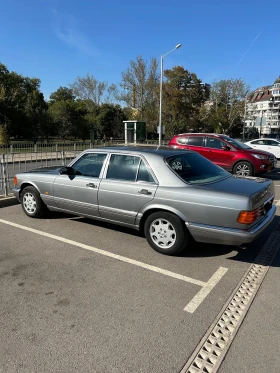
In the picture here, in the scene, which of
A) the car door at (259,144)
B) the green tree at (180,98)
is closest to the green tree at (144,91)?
the green tree at (180,98)

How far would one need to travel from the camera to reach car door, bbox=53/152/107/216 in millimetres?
4848

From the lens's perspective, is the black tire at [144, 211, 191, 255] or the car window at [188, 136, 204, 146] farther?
the car window at [188, 136, 204, 146]

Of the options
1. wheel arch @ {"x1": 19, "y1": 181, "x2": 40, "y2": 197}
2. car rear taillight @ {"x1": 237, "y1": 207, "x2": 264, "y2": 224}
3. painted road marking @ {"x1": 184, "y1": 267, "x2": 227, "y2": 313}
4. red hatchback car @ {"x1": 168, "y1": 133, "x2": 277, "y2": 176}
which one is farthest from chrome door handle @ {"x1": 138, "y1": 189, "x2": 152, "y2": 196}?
red hatchback car @ {"x1": 168, "y1": 133, "x2": 277, "y2": 176}

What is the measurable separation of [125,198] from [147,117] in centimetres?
4060

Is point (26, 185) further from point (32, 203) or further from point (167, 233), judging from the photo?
point (167, 233)

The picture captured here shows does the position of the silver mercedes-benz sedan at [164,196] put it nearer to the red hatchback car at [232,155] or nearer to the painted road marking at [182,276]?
the painted road marking at [182,276]

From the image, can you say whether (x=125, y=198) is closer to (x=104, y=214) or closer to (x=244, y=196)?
(x=104, y=214)

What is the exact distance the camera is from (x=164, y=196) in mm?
4039

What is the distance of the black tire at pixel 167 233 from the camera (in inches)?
155

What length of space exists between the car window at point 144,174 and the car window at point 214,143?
7715 millimetres

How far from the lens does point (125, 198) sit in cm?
442

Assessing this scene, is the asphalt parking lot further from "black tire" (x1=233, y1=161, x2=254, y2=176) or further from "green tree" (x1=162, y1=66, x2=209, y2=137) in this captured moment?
"green tree" (x1=162, y1=66, x2=209, y2=137)

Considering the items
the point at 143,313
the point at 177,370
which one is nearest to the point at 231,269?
the point at 143,313

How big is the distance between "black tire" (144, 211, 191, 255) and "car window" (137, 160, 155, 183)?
1.69ft
